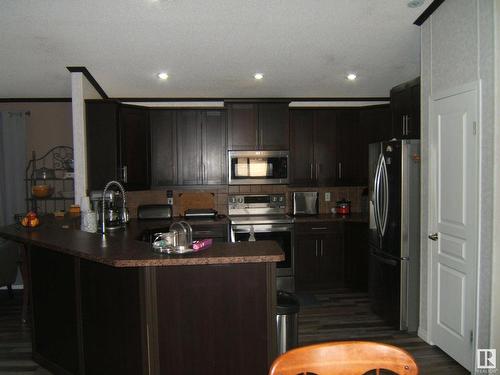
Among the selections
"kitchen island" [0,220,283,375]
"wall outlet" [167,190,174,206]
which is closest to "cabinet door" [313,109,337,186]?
"wall outlet" [167,190,174,206]

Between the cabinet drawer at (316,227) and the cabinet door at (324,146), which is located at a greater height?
the cabinet door at (324,146)

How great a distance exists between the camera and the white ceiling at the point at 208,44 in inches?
108

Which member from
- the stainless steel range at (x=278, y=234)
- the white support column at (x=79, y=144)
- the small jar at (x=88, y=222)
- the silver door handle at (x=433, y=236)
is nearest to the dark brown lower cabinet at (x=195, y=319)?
the small jar at (x=88, y=222)

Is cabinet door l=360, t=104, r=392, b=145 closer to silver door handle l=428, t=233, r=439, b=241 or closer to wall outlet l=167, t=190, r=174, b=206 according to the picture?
silver door handle l=428, t=233, r=439, b=241

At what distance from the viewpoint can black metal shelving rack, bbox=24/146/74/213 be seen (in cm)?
509

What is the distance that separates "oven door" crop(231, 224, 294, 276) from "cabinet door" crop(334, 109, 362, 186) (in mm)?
1066

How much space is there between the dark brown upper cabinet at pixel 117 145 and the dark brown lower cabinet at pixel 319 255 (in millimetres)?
2146

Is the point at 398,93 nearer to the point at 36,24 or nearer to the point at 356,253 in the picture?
the point at 356,253

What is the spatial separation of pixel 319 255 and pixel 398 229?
152 centimetres

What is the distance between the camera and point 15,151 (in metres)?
5.09

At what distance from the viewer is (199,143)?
508 centimetres

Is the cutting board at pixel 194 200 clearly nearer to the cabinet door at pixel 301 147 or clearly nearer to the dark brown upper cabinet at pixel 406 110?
the cabinet door at pixel 301 147

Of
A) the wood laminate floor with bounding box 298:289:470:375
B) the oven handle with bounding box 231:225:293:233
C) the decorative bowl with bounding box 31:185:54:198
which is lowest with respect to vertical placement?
the wood laminate floor with bounding box 298:289:470:375

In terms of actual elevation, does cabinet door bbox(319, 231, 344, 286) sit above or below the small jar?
below
